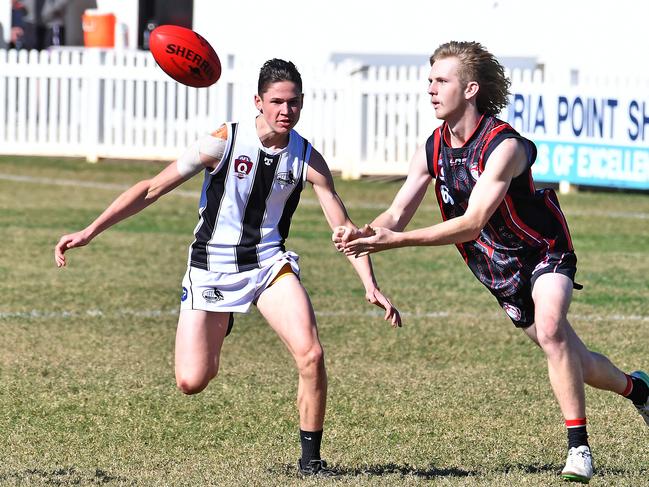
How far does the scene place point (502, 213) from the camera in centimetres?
618

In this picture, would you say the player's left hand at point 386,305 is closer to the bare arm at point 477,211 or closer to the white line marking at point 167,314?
the bare arm at point 477,211

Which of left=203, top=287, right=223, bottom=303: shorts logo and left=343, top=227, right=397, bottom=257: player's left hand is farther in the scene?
left=203, top=287, right=223, bottom=303: shorts logo

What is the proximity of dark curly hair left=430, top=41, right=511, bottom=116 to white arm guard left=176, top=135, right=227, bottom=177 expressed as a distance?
110 centimetres

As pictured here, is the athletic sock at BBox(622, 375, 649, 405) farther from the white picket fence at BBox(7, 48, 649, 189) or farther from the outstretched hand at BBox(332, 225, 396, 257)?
the white picket fence at BBox(7, 48, 649, 189)

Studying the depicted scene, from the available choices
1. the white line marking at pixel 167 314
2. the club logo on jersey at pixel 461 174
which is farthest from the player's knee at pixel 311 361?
the white line marking at pixel 167 314

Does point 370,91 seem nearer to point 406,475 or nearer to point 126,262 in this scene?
point 126,262

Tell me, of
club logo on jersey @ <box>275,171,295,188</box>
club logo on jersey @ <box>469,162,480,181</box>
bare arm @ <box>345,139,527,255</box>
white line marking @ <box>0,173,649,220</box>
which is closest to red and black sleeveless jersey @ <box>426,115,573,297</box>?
club logo on jersey @ <box>469,162,480,181</box>

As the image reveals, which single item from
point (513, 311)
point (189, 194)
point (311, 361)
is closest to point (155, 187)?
point (311, 361)

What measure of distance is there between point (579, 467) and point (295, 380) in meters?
3.07

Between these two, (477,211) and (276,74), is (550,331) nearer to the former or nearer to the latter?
(477,211)

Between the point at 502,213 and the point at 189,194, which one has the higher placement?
the point at 502,213

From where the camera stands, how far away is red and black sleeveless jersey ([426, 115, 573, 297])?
614cm

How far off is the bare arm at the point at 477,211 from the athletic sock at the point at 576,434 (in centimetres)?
102

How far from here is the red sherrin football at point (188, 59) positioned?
23.4 ft
